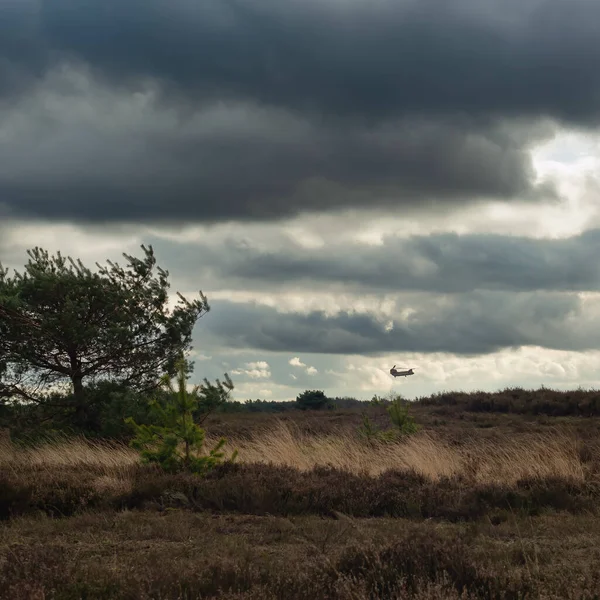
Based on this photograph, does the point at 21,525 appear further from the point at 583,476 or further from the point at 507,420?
the point at 507,420

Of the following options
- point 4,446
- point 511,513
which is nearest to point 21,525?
point 511,513

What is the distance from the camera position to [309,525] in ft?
35.9

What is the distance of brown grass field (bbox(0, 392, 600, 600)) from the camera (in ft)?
22.4

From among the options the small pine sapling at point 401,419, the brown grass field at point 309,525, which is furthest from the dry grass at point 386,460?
the small pine sapling at point 401,419

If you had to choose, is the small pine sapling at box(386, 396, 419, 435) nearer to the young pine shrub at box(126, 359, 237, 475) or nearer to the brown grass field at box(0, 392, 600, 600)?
the brown grass field at box(0, 392, 600, 600)

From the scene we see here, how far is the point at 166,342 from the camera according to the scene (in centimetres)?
2512

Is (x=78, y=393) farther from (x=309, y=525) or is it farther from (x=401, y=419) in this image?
(x=309, y=525)

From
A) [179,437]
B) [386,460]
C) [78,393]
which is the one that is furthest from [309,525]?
[78,393]

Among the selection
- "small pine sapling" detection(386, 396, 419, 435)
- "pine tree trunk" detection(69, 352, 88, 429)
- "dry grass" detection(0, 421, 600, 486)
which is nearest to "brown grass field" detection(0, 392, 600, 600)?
"dry grass" detection(0, 421, 600, 486)

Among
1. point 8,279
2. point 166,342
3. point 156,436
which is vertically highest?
point 8,279

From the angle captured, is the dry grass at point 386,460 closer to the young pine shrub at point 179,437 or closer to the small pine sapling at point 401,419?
the young pine shrub at point 179,437

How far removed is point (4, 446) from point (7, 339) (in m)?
3.19

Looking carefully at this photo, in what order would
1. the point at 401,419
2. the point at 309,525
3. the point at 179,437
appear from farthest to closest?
the point at 401,419, the point at 179,437, the point at 309,525

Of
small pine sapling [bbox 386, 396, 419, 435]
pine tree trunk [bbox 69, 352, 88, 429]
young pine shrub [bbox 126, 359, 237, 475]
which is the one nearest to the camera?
young pine shrub [bbox 126, 359, 237, 475]
